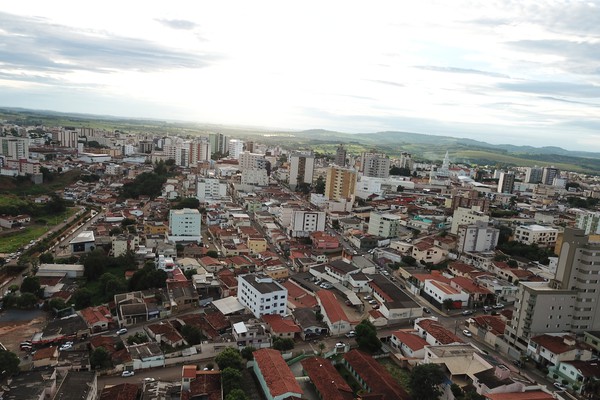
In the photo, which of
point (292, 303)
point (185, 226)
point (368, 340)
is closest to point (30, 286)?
point (185, 226)

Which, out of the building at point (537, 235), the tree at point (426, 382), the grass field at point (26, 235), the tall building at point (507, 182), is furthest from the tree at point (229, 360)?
the tall building at point (507, 182)

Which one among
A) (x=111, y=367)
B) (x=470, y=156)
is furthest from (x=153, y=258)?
(x=470, y=156)

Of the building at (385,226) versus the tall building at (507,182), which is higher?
the tall building at (507,182)

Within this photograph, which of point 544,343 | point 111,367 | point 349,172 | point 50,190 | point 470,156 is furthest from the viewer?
point 470,156

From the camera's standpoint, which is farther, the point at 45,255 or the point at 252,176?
the point at 252,176

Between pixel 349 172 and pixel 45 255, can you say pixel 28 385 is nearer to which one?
pixel 45 255

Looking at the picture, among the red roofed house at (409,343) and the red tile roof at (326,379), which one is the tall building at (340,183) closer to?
the red roofed house at (409,343)
